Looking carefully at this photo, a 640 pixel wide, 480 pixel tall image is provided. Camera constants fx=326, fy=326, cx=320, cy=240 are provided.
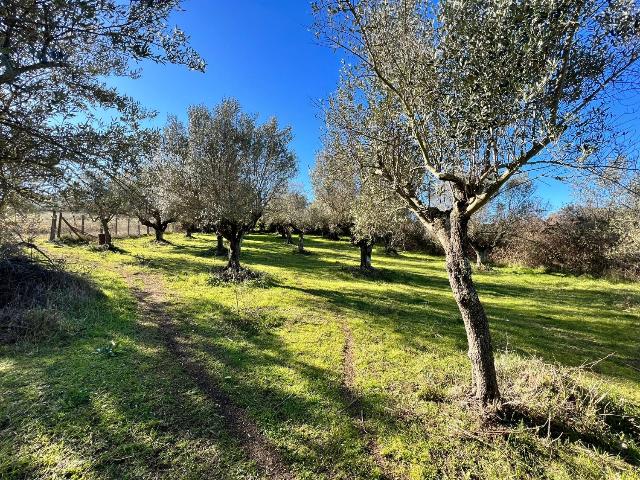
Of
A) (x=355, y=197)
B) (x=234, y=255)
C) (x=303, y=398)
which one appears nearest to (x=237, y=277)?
(x=234, y=255)

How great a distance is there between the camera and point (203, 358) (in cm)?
841

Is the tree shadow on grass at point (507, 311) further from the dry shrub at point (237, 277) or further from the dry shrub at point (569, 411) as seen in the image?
the dry shrub at point (569, 411)

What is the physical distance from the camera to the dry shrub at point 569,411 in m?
5.66

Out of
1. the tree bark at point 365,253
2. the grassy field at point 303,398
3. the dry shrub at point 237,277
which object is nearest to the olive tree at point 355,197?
the tree bark at point 365,253

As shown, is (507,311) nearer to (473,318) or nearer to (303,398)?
(473,318)

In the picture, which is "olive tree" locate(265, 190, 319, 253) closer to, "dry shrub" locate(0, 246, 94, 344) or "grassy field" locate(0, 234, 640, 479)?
"dry shrub" locate(0, 246, 94, 344)

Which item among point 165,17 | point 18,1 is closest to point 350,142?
point 165,17

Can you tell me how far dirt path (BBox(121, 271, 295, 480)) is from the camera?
490cm

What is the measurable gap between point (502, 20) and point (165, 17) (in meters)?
6.03

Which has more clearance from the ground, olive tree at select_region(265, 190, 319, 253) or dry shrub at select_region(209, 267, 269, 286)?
olive tree at select_region(265, 190, 319, 253)

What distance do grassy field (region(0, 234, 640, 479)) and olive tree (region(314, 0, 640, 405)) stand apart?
1294 mm

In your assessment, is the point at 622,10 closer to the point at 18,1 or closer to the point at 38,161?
the point at 18,1

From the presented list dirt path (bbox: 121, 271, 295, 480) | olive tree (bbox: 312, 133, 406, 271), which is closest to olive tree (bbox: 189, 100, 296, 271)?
olive tree (bbox: 312, 133, 406, 271)

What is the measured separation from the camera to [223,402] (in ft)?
21.1
